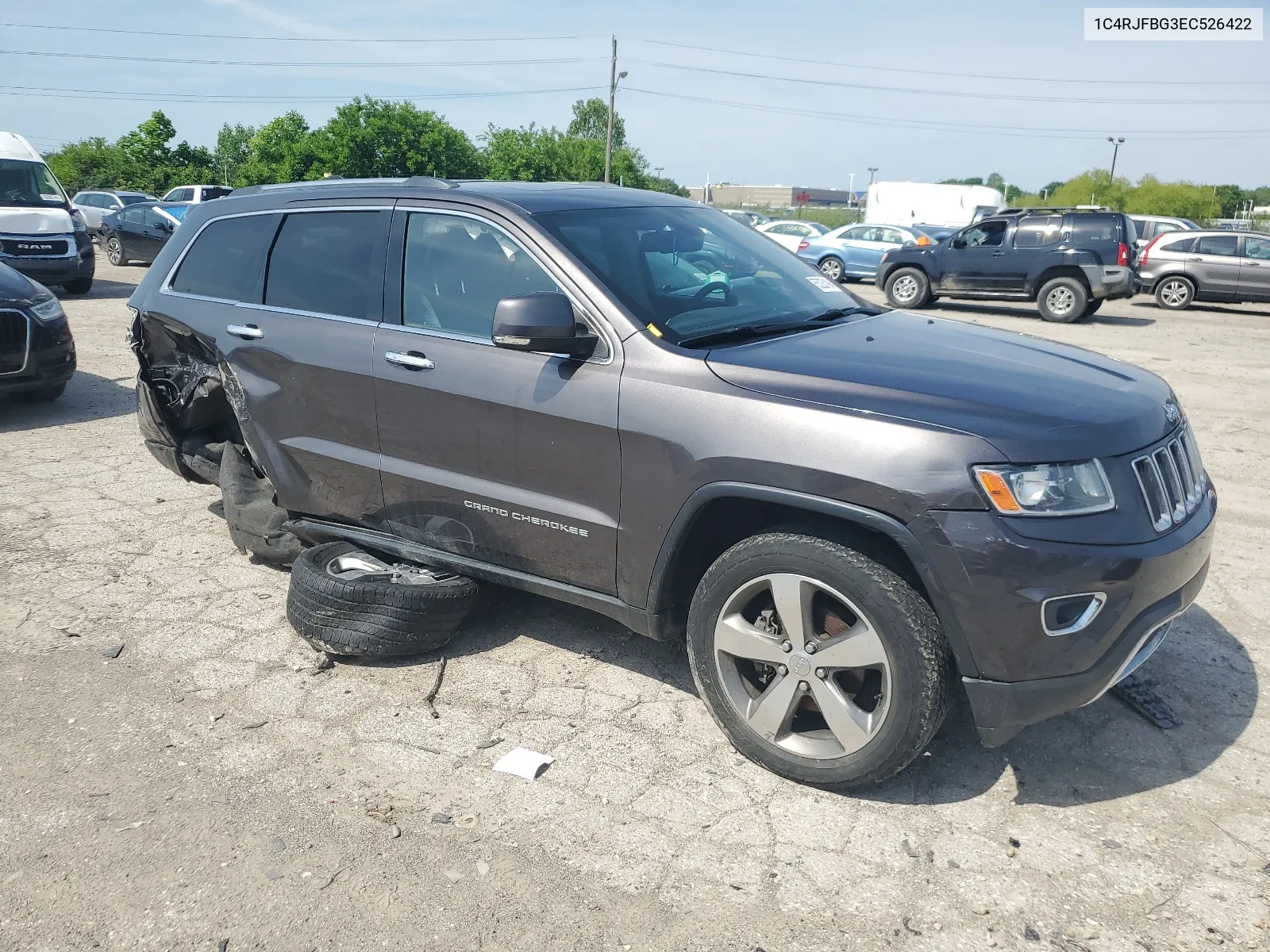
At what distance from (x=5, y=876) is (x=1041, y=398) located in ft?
10.6

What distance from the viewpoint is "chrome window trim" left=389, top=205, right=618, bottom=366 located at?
11.0ft

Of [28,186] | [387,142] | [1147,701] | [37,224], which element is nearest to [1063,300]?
[1147,701]

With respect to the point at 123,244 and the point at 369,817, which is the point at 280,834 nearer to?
the point at 369,817

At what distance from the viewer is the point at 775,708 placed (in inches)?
123

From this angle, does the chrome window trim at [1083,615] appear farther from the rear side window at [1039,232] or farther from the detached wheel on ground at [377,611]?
the rear side window at [1039,232]

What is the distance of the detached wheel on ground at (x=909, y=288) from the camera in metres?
17.9

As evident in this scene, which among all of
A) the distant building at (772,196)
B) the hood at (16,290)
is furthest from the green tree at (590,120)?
→ the hood at (16,290)

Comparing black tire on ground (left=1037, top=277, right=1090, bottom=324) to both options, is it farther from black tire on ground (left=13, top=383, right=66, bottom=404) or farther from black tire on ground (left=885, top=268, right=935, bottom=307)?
black tire on ground (left=13, top=383, right=66, bottom=404)

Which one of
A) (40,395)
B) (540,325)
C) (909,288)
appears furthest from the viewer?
(909,288)

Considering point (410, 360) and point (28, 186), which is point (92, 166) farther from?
point (410, 360)

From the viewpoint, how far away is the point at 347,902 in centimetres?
265

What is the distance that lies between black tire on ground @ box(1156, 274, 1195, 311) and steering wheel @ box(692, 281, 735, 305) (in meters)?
18.5

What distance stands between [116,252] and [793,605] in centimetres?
2317

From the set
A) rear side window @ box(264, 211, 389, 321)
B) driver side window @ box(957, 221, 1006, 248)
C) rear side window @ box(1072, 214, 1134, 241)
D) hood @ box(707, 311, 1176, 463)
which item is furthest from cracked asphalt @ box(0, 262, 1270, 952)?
driver side window @ box(957, 221, 1006, 248)
